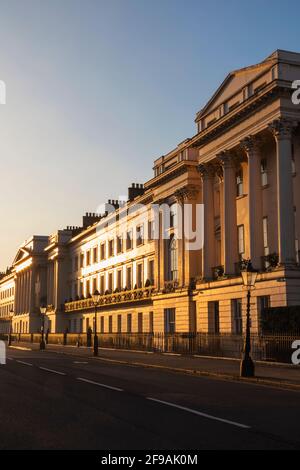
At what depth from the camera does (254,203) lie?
33.9 metres

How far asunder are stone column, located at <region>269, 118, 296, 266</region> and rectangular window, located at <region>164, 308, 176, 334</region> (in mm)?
15488

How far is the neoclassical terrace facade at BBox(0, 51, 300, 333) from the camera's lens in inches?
1245

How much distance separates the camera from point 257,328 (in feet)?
108

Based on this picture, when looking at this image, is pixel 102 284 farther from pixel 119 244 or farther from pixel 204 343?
pixel 204 343

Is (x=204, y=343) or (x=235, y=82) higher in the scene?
(x=235, y=82)

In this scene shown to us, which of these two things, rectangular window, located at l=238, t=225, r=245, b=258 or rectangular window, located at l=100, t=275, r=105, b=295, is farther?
rectangular window, located at l=100, t=275, r=105, b=295

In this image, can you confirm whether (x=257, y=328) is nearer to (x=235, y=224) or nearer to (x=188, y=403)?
(x=235, y=224)

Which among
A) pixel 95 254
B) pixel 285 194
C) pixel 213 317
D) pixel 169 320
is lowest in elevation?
pixel 169 320

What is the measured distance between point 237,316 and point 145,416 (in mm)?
25413

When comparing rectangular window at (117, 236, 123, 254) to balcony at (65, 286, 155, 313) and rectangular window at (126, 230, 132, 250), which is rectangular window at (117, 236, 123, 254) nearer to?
rectangular window at (126, 230, 132, 250)

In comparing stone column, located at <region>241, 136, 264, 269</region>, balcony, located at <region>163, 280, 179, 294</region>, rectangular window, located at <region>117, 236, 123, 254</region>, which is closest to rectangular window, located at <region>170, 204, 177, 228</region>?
balcony, located at <region>163, 280, 179, 294</region>

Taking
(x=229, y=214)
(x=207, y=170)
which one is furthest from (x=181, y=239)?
(x=229, y=214)
